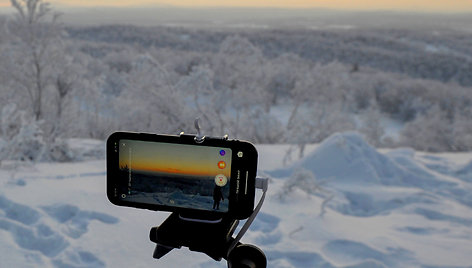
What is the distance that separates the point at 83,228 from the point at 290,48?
69.6 m

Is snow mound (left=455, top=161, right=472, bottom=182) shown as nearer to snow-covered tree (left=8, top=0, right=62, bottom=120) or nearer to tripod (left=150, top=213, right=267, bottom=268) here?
tripod (left=150, top=213, right=267, bottom=268)

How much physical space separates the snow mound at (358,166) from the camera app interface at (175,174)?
524 cm

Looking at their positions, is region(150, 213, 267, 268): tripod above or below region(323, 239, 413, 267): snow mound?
above

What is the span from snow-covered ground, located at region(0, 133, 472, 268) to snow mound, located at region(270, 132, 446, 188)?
1.14ft

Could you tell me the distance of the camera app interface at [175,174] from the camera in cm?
209

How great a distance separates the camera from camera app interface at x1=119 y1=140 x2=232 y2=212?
209 cm

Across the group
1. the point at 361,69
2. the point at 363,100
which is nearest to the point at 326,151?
the point at 363,100

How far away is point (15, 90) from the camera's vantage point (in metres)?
15.7

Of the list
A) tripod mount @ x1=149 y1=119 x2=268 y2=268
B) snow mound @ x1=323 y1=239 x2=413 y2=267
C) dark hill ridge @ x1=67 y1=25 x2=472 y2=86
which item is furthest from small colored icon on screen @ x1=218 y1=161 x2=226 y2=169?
dark hill ridge @ x1=67 y1=25 x2=472 y2=86

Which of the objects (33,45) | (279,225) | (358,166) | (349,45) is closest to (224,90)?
(33,45)

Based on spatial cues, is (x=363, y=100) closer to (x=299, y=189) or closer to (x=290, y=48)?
(x=290, y=48)

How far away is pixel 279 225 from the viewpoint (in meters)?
A: 4.29

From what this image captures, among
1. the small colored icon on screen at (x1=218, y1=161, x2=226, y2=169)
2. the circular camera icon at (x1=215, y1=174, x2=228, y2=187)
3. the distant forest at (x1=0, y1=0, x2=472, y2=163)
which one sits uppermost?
the small colored icon on screen at (x1=218, y1=161, x2=226, y2=169)

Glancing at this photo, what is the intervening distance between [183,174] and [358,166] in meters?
5.90
